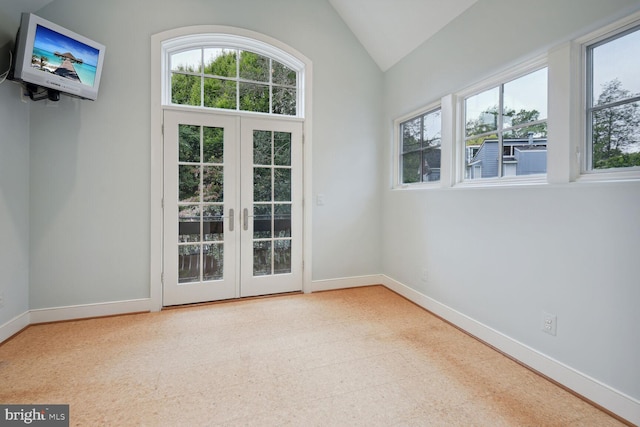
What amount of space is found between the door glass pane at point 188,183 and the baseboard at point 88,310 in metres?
1.13

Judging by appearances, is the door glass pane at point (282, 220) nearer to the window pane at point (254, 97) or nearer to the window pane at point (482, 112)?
the window pane at point (254, 97)

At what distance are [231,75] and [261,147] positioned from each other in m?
0.91

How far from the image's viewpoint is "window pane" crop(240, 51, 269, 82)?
3.58 m

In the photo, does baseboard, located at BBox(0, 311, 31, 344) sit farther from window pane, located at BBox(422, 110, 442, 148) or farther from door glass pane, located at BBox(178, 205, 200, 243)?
window pane, located at BBox(422, 110, 442, 148)

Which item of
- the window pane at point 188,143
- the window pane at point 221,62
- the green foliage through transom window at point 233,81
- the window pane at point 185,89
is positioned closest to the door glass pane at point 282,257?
the window pane at point 188,143

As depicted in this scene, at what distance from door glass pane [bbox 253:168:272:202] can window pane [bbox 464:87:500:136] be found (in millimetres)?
2158

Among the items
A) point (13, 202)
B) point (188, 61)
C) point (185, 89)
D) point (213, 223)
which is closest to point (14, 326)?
point (13, 202)

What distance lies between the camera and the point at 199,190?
10.8 feet

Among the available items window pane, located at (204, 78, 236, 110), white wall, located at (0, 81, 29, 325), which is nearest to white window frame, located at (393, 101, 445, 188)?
window pane, located at (204, 78, 236, 110)

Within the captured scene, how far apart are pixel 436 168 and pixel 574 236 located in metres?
1.53

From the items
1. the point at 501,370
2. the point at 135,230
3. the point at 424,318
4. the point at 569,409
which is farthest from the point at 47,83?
the point at 569,409

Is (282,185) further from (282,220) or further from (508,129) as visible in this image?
(508,129)

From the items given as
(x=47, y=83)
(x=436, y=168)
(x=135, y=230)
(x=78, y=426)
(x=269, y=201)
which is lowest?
(x=78, y=426)

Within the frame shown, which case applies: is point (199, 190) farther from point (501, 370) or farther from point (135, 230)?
point (501, 370)
